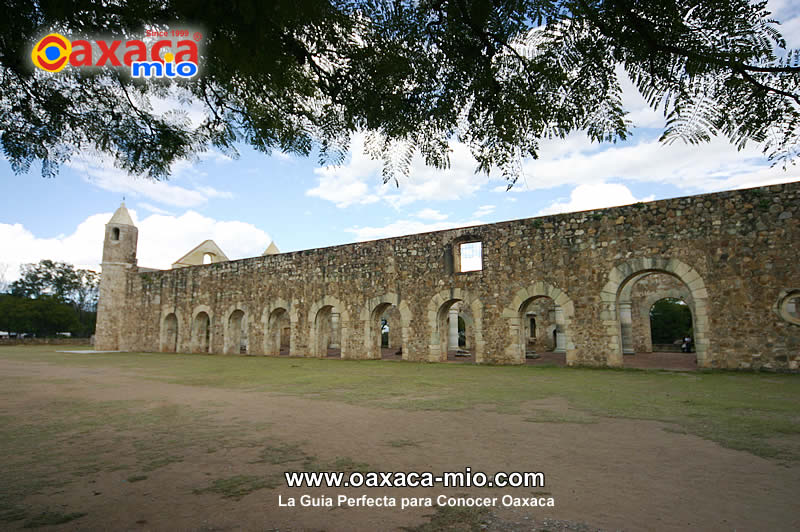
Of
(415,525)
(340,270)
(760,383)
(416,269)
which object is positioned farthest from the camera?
(340,270)

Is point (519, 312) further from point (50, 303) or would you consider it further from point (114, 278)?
point (50, 303)

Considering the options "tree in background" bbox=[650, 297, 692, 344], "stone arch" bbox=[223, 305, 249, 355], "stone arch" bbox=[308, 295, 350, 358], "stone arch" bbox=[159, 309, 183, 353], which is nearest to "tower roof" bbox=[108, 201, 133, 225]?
"stone arch" bbox=[159, 309, 183, 353]

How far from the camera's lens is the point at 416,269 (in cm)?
1455

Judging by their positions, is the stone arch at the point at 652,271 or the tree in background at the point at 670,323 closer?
the stone arch at the point at 652,271

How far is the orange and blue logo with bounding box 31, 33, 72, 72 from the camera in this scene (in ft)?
9.16

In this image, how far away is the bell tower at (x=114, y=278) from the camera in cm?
2402

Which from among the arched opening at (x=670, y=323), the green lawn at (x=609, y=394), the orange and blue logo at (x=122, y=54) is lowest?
the green lawn at (x=609, y=394)

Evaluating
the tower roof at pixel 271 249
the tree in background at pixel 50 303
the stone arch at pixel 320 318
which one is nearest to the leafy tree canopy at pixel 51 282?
the tree in background at pixel 50 303

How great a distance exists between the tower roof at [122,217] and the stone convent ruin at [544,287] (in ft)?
18.2

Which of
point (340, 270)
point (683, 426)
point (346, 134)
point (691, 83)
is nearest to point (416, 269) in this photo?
point (340, 270)

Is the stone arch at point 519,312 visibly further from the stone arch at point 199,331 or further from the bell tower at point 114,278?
the bell tower at point 114,278

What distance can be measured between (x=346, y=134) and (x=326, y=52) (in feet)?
1.92

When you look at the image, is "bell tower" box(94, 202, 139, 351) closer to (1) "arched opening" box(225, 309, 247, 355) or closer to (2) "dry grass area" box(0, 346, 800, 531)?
(1) "arched opening" box(225, 309, 247, 355)

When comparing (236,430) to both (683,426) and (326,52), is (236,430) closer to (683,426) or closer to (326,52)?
(326,52)
